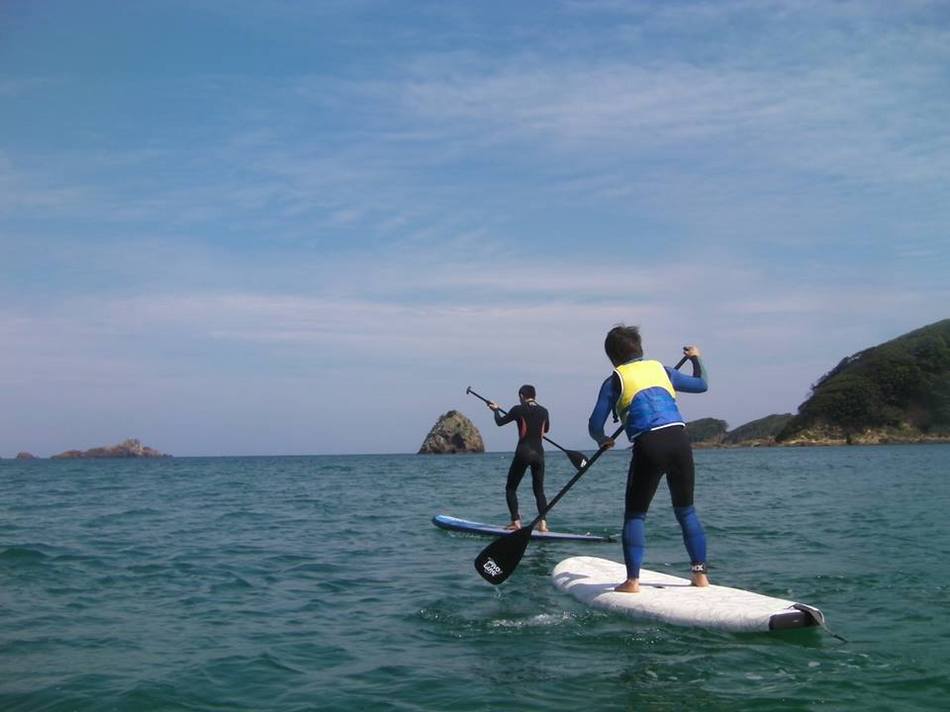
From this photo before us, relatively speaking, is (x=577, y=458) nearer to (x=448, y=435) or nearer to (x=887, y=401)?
(x=448, y=435)

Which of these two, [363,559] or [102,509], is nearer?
[363,559]

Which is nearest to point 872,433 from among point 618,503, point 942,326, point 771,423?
point 942,326

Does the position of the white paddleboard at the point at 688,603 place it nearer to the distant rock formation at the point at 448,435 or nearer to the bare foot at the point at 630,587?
the bare foot at the point at 630,587

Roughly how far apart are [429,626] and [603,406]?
2.30m

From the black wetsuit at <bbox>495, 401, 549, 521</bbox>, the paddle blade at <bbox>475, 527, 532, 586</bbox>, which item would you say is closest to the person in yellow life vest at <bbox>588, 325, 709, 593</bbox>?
the paddle blade at <bbox>475, 527, 532, 586</bbox>

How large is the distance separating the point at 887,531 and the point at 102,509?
52.4ft

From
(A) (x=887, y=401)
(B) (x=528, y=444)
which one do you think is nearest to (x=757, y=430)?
(A) (x=887, y=401)

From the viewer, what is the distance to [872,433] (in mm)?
99812

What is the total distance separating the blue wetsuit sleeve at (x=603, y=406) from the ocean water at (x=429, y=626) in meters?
1.53

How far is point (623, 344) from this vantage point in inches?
287

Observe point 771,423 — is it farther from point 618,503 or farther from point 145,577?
point 145,577

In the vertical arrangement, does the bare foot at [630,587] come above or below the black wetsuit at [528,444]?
below

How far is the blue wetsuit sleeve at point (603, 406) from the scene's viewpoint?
719 centimetres

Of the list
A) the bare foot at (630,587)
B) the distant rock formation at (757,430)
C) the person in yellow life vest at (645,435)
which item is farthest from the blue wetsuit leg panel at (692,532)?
the distant rock formation at (757,430)
